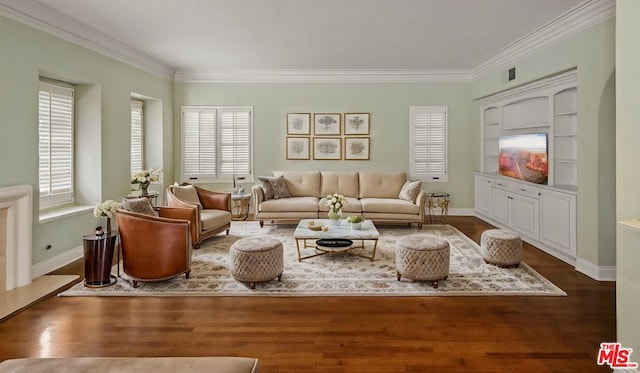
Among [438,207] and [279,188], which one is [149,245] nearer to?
[279,188]

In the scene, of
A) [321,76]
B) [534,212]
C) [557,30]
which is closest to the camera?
[557,30]

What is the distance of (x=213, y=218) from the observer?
19.3 ft

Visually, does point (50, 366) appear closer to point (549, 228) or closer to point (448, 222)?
point (549, 228)

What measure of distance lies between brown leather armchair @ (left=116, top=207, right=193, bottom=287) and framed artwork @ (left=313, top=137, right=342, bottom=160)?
179 inches

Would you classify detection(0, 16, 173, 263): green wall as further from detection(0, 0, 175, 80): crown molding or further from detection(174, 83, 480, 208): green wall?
detection(174, 83, 480, 208): green wall

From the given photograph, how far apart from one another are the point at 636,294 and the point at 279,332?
237 cm

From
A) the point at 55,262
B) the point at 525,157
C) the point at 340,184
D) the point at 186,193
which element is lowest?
the point at 55,262

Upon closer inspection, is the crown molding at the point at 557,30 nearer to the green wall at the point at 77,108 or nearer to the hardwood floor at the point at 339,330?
the hardwood floor at the point at 339,330

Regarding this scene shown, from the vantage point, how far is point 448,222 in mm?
7586

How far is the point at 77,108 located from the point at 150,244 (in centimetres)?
281

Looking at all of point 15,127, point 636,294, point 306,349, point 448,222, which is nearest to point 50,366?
point 306,349

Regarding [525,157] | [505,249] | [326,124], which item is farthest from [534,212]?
[326,124]

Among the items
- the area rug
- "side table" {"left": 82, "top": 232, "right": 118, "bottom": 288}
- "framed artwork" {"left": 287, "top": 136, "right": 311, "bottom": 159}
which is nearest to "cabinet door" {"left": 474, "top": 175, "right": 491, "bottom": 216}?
the area rug

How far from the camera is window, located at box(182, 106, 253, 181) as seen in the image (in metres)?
8.25
